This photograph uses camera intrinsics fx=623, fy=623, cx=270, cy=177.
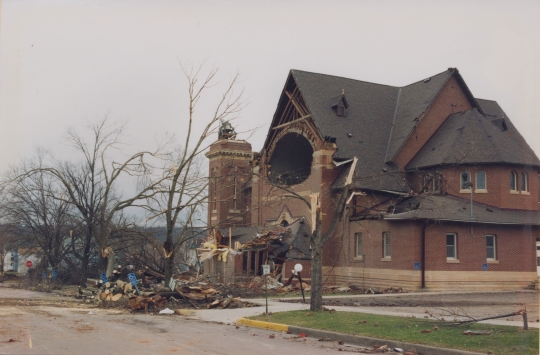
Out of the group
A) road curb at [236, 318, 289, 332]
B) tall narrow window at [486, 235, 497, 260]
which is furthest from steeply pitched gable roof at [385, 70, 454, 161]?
road curb at [236, 318, 289, 332]

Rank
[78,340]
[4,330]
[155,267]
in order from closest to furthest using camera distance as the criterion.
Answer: [78,340]
[4,330]
[155,267]

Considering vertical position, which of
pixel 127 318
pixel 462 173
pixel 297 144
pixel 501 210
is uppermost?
pixel 297 144

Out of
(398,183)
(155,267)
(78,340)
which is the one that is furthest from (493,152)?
(78,340)

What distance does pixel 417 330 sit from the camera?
1486 cm

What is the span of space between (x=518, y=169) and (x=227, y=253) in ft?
60.5

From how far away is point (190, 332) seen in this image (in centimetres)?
1606

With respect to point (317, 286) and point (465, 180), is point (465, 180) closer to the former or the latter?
point (465, 180)

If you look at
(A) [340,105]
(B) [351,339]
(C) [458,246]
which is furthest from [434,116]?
(B) [351,339]

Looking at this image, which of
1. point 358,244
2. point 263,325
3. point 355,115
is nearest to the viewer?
point 263,325

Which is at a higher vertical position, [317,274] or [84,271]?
[317,274]

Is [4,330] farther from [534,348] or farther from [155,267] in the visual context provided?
[155,267]

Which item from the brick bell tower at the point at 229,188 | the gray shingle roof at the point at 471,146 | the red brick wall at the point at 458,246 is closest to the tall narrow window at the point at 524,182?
the gray shingle roof at the point at 471,146

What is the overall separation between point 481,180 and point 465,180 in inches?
34.5

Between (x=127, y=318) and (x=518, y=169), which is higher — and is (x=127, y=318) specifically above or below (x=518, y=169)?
below
